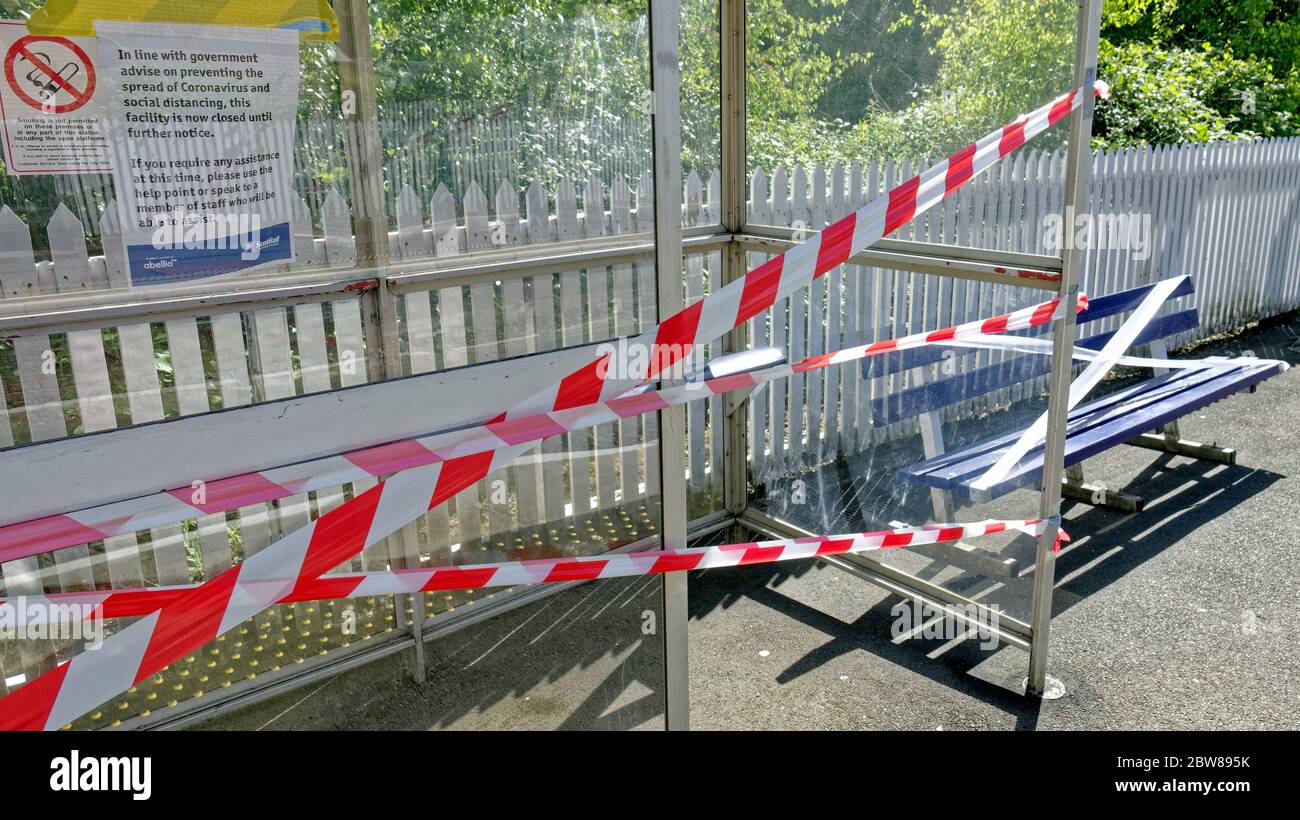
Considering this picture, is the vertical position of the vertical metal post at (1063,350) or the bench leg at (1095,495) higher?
the vertical metal post at (1063,350)

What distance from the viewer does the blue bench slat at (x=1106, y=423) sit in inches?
141

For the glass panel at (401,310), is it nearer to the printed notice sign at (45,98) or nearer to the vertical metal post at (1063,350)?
the printed notice sign at (45,98)

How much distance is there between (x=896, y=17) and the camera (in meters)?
3.40

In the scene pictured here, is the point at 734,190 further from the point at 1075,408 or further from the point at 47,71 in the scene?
the point at 47,71

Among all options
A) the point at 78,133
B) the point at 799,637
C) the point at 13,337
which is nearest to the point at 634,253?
the point at 78,133

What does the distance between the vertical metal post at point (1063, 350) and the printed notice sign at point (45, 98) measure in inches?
104

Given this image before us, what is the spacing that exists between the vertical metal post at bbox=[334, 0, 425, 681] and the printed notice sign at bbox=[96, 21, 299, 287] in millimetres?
151

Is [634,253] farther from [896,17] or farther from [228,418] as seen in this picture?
[896,17]

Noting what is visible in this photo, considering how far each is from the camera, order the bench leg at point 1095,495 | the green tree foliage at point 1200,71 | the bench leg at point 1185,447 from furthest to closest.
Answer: the green tree foliage at point 1200,71 → the bench leg at point 1185,447 → the bench leg at point 1095,495

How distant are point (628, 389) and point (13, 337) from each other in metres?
1.48
